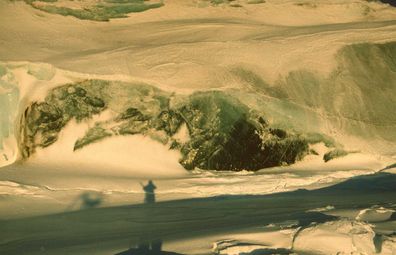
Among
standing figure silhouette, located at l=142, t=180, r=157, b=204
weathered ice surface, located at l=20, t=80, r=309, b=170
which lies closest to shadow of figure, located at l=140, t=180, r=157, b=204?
standing figure silhouette, located at l=142, t=180, r=157, b=204

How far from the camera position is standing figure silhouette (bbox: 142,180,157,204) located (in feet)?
10.2

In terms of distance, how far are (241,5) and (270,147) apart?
922mm

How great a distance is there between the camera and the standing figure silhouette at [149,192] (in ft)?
10.2

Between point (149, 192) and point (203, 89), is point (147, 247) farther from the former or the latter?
point (203, 89)

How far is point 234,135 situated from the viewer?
3.13m

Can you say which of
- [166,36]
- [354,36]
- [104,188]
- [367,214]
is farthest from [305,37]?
[104,188]

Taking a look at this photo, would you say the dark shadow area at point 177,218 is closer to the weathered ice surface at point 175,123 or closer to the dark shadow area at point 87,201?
the dark shadow area at point 87,201

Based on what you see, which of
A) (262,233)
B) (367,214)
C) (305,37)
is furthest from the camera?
(305,37)

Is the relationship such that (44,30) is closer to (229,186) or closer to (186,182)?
(186,182)

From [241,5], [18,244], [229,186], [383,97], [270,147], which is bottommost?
[18,244]

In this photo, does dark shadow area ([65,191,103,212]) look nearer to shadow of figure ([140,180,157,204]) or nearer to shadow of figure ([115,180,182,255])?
shadow of figure ([140,180,157,204])

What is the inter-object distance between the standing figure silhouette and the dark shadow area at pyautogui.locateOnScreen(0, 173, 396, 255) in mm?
26

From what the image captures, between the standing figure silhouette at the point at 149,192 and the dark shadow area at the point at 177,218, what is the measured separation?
3 centimetres

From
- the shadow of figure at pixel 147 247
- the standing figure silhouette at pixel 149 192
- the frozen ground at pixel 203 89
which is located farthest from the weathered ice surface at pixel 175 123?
the shadow of figure at pixel 147 247
